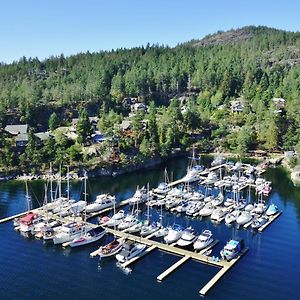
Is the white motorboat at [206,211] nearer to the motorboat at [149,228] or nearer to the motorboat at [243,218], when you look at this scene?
the motorboat at [243,218]

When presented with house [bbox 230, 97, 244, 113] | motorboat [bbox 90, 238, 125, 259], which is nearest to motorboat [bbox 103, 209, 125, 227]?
motorboat [bbox 90, 238, 125, 259]

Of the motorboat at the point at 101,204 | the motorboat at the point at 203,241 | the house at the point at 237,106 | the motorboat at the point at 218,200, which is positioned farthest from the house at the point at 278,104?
the motorboat at the point at 203,241

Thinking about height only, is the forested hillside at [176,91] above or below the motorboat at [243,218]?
above

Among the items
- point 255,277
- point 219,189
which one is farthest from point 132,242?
point 219,189

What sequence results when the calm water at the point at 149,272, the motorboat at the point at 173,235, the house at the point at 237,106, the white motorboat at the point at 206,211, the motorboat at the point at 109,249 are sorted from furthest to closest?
the house at the point at 237,106 → the white motorboat at the point at 206,211 → the motorboat at the point at 173,235 → the motorboat at the point at 109,249 → the calm water at the point at 149,272

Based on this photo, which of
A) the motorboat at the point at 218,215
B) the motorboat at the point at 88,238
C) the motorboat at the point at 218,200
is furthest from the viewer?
the motorboat at the point at 218,200

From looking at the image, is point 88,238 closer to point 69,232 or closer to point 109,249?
point 69,232

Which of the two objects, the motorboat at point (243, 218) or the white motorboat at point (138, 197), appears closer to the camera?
the motorboat at point (243, 218)
